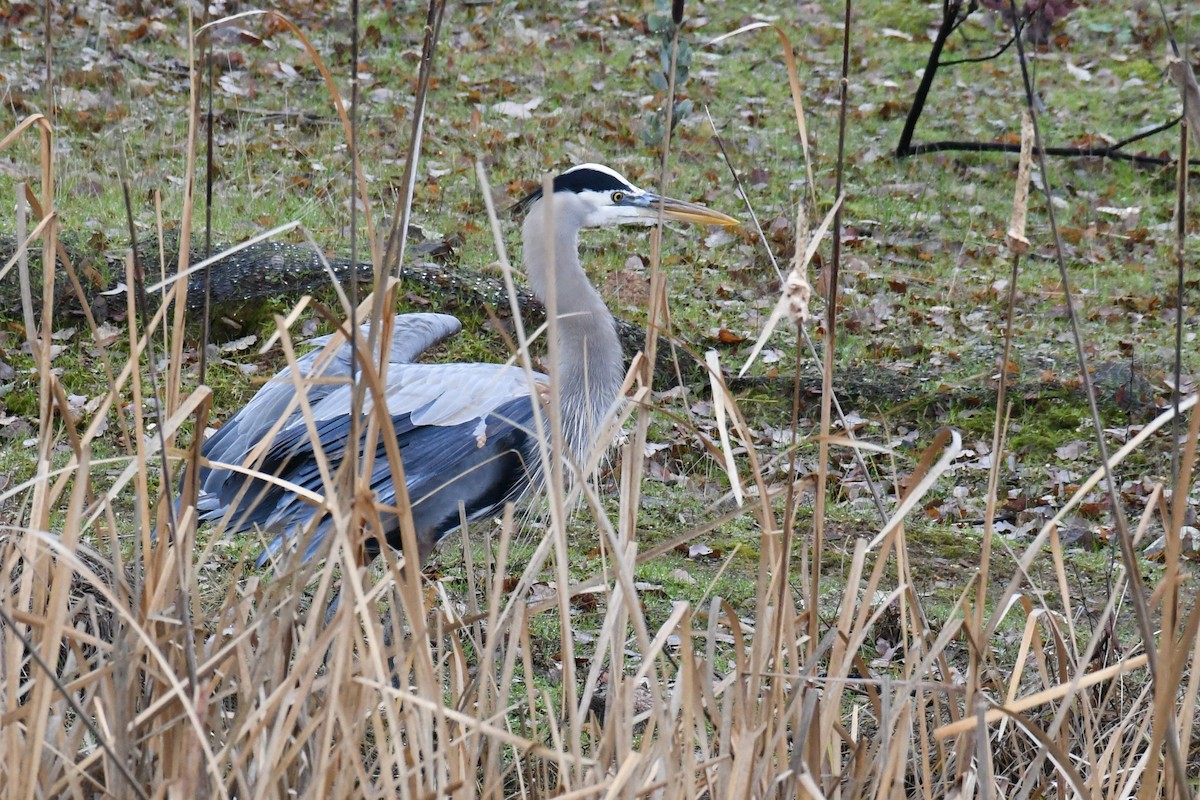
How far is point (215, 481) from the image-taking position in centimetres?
333

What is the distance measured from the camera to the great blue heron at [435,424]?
10.7 feet

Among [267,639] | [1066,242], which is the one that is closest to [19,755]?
[267,639]

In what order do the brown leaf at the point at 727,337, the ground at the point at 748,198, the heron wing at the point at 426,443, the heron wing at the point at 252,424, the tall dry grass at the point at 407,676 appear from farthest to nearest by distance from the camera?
1. the brown leaf at the point at 727,337
2. the ground at the point at 748,198
3. the heron wing at the point at 426,443
4. the heron wing at the point at 252,424
5. the tall dry grass at the point at 407,676

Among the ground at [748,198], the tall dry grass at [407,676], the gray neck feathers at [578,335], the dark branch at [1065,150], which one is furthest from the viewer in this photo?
the dark branch at [1065,150]

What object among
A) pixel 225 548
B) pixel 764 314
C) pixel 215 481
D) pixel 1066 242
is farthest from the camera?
pixel 1066 242

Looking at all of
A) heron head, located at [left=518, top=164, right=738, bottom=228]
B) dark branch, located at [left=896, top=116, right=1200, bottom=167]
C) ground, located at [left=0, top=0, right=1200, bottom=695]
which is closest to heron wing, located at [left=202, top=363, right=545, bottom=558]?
ground, located at [left=0, top=0, right=1200, bottom=695]

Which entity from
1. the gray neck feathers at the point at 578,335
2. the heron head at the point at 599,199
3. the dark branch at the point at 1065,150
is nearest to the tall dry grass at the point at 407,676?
the gray neck feathers at the point at 578,335

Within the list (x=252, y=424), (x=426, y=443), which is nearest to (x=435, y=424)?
(x=426, y=443)

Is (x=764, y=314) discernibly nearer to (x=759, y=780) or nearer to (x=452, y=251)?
(x=452, y=251)

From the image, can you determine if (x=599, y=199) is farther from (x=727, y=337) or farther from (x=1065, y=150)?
(x=1065, y=150)

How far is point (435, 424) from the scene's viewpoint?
11.0 ft

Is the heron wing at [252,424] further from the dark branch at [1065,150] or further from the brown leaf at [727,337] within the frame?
the dark branch at [1065,150]

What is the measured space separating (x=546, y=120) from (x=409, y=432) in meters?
4.36

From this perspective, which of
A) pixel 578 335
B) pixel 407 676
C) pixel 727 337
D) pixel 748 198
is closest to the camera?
pixel 407 676
